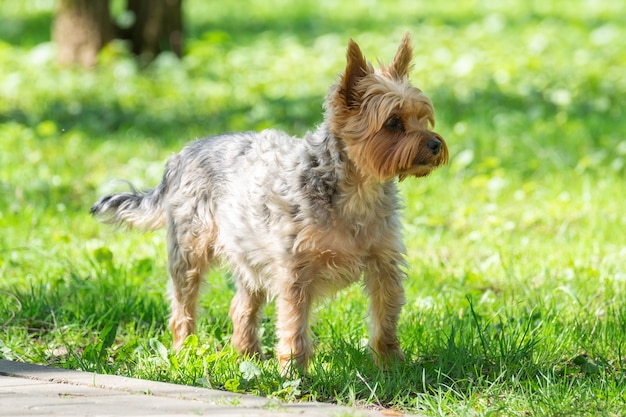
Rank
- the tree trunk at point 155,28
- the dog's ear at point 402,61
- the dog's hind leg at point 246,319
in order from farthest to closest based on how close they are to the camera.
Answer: the tree trunk at point 155,28
the dog's hind leg at point 246,319
the dog's ear at point 402,61

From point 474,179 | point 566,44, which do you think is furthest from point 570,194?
point 566,44

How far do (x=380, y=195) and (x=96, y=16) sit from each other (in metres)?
8.79

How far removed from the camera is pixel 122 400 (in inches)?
170

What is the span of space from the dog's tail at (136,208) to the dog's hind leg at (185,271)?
0.27 metres

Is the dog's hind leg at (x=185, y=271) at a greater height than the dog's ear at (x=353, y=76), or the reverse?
the dog's ear at (x=353, y=76)

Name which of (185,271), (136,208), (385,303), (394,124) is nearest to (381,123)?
(394,124)

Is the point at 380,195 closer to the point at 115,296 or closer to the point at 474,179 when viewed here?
the point at 115,296

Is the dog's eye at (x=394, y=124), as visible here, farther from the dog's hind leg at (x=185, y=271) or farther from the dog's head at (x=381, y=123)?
the dog's hind leg at (x=185, y=271)

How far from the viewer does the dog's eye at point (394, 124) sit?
5.05 meters

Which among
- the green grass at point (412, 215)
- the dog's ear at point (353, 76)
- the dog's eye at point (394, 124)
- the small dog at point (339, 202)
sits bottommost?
the green grass at point (412, 215)

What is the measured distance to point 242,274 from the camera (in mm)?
5660

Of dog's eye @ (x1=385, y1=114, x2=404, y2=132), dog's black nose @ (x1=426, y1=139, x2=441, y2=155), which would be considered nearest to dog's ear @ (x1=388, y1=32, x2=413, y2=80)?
dog's eye @ (x1=385, y1=114, x2=404, y2=132)

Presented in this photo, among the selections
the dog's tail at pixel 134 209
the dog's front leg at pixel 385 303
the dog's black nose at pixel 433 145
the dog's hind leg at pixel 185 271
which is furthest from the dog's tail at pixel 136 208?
the dog's black nose at pixel 433 145

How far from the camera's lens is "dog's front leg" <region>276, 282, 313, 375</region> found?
5.11 m
